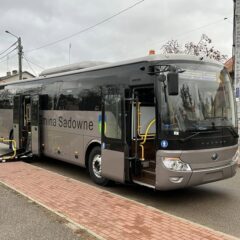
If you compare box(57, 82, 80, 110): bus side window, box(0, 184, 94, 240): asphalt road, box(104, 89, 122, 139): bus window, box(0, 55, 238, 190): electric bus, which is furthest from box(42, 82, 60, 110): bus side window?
box(0, 184, 94, 240): asphalt road

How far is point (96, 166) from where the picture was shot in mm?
9656

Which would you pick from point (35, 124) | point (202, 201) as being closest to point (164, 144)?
A: point (202, 201)

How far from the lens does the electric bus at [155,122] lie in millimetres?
7414

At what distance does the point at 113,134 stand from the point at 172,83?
204cm

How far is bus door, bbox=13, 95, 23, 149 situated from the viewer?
14078 mm

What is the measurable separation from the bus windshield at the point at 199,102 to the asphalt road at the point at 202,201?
4.92 feet

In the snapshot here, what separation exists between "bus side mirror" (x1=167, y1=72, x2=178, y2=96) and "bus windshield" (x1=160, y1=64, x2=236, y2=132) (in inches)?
8.3

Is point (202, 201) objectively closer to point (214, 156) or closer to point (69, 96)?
point (214, 156)

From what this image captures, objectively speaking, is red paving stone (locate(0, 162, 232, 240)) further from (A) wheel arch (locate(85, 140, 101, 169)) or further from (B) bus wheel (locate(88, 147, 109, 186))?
(A) wheel arch (locate(85, 140, 101, 169))

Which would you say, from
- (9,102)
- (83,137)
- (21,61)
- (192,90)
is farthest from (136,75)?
(21,61)

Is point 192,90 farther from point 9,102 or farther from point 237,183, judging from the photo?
point 9,102

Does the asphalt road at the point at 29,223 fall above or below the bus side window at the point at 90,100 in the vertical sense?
below

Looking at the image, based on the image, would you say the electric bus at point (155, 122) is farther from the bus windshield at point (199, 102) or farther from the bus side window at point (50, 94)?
the bus side window at point (50, 94)

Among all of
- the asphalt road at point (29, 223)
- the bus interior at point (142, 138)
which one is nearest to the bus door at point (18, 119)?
the asphalt road at point (29, 223)
